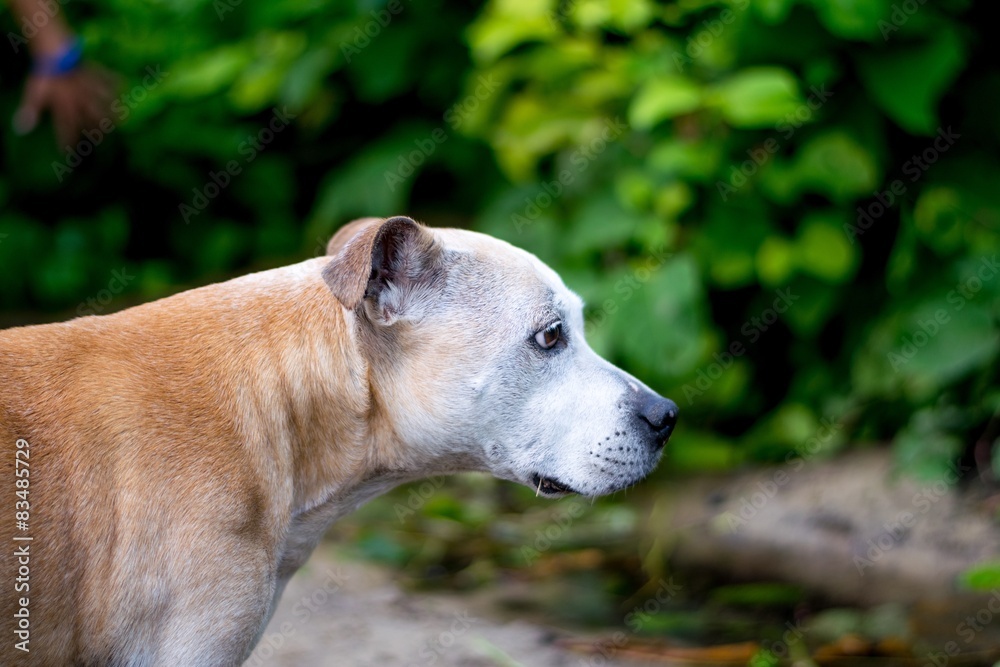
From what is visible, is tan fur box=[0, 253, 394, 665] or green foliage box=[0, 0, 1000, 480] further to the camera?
green foliage box=[0, 0, 1000, 480]

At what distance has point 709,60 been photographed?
233 inches

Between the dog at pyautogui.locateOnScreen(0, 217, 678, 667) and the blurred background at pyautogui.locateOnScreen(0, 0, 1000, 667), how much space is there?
1.61 m

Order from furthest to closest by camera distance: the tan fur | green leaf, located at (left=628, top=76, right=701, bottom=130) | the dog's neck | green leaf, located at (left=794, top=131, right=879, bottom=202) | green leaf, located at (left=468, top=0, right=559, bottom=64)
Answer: green leaf, located at (left=468, top=0, right=559, bottom=64), green leaf, located at (left=794, top=131, right=879, bottom=202), green leaf, located at (left=628, top=76, right=701, bottom=130), the dog's neck, the tan fur

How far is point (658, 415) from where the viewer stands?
3373mm

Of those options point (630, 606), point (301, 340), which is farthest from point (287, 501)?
point (630, 606)

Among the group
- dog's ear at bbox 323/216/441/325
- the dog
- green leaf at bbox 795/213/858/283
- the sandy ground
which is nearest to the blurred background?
green leaf at bbox 795/213/858/283

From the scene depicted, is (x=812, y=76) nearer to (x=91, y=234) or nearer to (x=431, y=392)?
(x=431, y=392)

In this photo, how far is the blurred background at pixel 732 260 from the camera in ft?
17.2

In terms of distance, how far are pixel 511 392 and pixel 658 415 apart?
0.49 metres

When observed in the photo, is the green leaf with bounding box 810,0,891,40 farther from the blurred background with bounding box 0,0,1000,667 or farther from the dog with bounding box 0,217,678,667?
the dog with bounding box 0,217,678,667

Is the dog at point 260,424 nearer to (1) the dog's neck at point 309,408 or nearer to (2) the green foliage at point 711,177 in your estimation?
(1) the dog's neck at point 309,408

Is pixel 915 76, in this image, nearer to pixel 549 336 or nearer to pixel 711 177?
pixel 711 177

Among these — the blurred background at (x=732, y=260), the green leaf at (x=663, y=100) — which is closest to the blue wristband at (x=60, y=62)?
the blurred background at (x=732, y=260)

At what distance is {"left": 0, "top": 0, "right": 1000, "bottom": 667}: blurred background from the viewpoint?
5.23 meters
